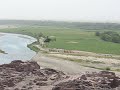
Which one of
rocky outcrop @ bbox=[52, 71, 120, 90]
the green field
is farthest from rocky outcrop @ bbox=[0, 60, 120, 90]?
the green field

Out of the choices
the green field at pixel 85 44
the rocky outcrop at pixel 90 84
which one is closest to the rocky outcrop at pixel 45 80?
the rocky outcrop at pixel 90 84

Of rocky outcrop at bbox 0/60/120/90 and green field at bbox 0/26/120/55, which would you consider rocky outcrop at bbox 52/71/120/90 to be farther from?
green field at bbox 0/26/120/55

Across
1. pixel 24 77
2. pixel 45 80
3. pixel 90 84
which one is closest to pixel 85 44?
pixel 24 77

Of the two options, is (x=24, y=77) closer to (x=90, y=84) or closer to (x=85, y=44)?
(x=90, y=84)

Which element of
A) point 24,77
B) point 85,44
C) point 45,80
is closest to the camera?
point 45,80

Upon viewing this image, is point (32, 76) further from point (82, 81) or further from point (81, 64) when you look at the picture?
point (81, 64)

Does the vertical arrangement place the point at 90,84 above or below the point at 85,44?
above

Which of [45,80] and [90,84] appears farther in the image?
[45,80]

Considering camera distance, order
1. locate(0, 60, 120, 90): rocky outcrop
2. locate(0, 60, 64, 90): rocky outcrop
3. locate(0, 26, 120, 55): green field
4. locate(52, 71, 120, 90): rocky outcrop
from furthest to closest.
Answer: locate(0, 26, 120, 55): green field → locate(0, 60, 64, 90): rocky outcrop → locate(0, 60, 120, 90): rocky outcrop → locate(52, 71, 120, 90): rocky outcrop

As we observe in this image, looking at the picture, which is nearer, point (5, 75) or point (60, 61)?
point (5, 75)

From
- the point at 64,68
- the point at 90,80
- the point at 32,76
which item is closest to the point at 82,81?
the point at 90,80

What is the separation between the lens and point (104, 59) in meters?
65.4

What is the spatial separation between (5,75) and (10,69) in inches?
140

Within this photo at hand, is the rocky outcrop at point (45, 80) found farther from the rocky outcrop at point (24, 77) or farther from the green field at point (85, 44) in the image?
the green field at point (85, 44)
